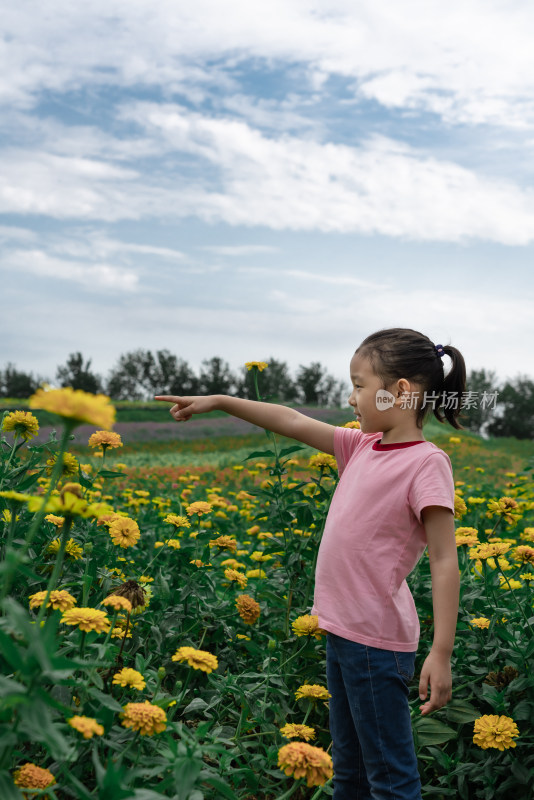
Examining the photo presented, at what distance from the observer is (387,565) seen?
174cm

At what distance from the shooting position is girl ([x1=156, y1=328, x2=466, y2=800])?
1683 mm

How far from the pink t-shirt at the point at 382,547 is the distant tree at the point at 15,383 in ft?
98.9

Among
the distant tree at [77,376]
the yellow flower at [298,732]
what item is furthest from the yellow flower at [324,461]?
the distant tree at [77,376]

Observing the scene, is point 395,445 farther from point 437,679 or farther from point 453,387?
point 437,679

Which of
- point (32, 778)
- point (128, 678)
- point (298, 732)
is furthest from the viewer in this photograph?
point (298, 732)

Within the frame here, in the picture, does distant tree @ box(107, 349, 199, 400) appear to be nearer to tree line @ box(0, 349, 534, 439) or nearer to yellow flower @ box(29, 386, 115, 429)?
tree line @ box(0, 349, 534, 439)

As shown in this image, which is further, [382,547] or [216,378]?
[216,378]

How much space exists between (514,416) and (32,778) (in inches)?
1426

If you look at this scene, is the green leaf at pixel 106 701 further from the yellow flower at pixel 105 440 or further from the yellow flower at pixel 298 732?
the yellow flower at pixel 105 440

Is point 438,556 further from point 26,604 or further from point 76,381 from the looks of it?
point 76,381

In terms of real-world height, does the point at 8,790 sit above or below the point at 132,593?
below

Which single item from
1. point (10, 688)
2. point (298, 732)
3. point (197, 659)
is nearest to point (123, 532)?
point (197, 659)

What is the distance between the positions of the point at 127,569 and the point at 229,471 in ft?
17.8

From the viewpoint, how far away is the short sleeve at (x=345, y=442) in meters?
2.09
